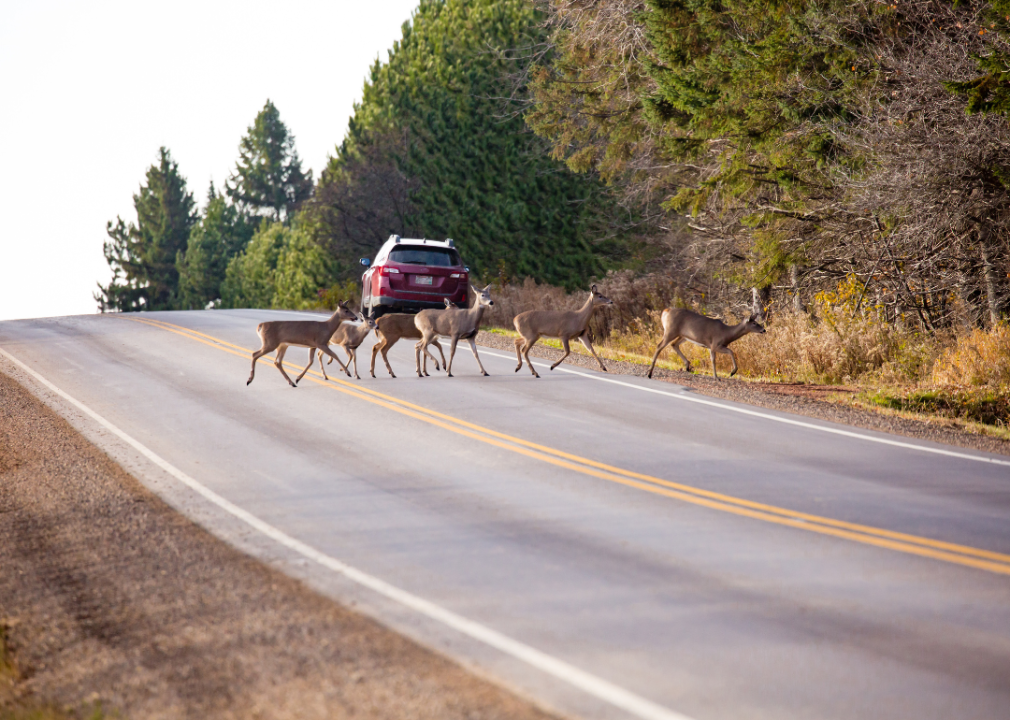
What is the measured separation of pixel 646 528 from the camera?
8.42 meters

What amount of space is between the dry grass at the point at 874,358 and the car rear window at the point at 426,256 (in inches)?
124

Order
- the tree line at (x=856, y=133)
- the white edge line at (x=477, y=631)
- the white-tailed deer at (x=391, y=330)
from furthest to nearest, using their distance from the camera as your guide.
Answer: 1. the white-tailed deer at (x=391, y=330)
2. the tree line at (x=856, y=133)
3. the white edge line at (x=477, y=631)

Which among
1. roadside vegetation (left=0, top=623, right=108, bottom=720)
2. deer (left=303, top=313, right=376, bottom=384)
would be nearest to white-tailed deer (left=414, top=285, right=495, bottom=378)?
deer (left=303, top=313, right=376, bottom=384)

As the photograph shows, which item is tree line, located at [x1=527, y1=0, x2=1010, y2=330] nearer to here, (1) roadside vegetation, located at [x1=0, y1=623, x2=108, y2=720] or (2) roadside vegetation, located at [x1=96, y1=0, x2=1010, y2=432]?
(2) roadside vegetation, located at [x1=96, y1=0, x2=1010, y2=432]

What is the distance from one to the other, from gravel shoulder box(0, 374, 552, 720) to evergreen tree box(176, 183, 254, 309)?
301ft

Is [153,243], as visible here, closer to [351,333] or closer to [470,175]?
[470,175]

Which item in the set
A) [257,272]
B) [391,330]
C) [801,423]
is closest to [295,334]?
[391,330]

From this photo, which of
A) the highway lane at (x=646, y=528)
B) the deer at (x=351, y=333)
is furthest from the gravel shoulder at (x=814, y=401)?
the deer at (x=351, y=333)

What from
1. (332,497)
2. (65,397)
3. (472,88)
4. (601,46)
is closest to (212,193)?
(472,88)

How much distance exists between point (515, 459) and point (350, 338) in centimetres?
648

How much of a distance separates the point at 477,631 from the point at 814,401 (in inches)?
412

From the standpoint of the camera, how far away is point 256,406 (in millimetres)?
14508

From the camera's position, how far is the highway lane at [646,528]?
560cm

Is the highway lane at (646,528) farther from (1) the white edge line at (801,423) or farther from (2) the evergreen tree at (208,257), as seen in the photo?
(2) the evergreen tree at (208,257)
